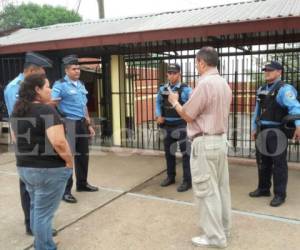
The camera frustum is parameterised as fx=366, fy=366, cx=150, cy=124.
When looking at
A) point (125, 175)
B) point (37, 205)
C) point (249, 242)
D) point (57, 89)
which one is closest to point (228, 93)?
point (249, 242)

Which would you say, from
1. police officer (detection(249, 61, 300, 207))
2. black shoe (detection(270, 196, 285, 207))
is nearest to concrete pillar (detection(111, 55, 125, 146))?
police officer (detection(249, 61, 300, 207))

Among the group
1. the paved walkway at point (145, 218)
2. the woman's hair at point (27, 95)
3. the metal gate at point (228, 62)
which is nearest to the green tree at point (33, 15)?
the metal gate at point (228, 62)

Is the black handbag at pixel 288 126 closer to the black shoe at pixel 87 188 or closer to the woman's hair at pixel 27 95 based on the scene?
the black shoe at pixel 87 188

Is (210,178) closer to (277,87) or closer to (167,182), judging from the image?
(277,87)

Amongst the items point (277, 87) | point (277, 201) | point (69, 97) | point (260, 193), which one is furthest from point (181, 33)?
point (277, 201)

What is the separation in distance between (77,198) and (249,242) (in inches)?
88.3

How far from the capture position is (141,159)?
22.5ft

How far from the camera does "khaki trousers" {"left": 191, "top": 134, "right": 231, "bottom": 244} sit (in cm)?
315

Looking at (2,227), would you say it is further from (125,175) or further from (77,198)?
(125,175)

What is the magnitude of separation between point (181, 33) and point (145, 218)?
3061 mm

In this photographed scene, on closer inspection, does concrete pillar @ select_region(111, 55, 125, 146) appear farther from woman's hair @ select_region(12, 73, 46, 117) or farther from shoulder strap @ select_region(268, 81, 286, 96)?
woman's hair @ select_region(12, 73, 46, 117)

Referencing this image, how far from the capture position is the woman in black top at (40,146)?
8.87 feet

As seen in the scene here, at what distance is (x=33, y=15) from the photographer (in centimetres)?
4244

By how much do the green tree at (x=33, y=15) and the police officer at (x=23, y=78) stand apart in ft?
131
